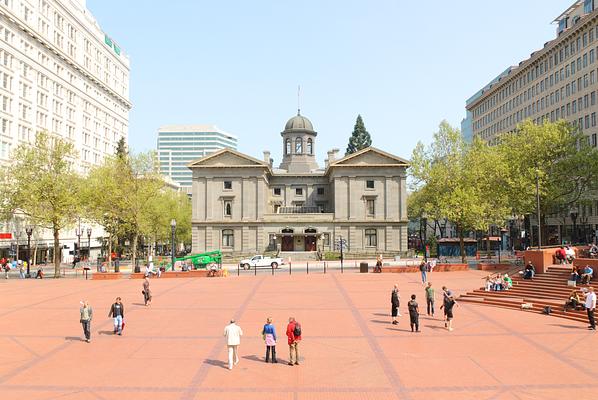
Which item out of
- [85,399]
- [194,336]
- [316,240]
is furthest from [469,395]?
[316,240]

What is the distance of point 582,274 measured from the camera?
2767 centimetres

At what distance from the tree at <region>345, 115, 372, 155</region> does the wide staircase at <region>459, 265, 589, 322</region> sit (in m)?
73.5

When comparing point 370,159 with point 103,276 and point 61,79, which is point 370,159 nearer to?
point 103,276

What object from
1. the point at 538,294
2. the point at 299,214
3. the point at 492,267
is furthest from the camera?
the point at 299,214

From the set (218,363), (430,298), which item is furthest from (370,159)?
(218,363)

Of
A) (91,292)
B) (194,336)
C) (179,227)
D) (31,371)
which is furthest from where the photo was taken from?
(179,227)

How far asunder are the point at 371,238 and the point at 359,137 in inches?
1509

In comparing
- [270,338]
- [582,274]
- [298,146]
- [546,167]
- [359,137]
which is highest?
[359,137]

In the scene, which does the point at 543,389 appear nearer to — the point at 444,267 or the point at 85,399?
the point at 85,399

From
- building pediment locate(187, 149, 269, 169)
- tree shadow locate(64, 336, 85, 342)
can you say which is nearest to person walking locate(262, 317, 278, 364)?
tree shadow locate(64, 336, 85, 342)

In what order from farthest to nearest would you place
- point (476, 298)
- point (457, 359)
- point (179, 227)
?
point (179, 227), point (476, 298), point (457, 359)

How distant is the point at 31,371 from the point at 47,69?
6745 cm

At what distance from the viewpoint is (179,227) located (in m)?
84.2

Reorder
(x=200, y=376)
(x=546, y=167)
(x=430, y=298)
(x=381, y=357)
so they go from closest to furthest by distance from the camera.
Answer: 1. (x=200, y=376)
2. (x=381, y=357)
3. (x=430, y=298)
4. (x=546, y=167)
